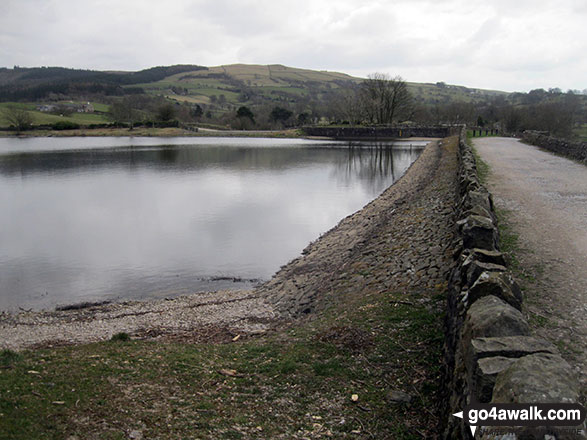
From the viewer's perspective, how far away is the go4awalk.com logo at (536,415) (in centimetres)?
244

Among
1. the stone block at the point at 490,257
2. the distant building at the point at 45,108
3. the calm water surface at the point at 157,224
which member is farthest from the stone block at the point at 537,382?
the distant building at the point at 45,108

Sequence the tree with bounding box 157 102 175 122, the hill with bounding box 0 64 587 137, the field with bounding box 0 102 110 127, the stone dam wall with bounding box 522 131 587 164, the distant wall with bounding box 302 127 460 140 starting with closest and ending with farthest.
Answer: the stone dam wall with bounding box 522 131 587 164 < the hill with bounding box 0 64 587 137 < the distant wall with bounding box 302 127 460 140 < the tree with bounding box 157 102 175 122 < the field with bounding box 0 102 110 127

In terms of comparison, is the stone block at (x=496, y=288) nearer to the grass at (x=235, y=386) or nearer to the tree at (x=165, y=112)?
the grass at (x=235, y=386)

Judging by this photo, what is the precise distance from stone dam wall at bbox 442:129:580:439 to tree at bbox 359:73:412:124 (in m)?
78.7

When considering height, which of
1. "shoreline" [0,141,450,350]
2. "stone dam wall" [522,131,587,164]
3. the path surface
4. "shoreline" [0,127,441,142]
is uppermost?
"shoreline" [0,127,441,142]

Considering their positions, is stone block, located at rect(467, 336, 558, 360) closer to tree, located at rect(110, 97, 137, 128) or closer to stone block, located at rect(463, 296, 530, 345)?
stone block, located at rect(463, 296, 530, 345)

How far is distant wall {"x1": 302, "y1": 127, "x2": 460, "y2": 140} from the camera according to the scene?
2958 inches

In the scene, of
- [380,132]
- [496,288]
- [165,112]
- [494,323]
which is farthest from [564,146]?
[165,112]

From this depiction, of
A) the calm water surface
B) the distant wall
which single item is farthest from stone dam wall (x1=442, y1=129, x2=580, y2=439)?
the distant wall

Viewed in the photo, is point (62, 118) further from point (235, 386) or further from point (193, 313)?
point (235, 386)

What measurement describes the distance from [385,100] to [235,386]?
80.8 metres

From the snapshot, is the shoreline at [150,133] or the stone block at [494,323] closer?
the stone block at [494,323]

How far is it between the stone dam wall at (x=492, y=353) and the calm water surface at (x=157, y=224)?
7805 mm

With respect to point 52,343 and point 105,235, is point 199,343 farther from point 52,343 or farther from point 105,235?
point 105,235
